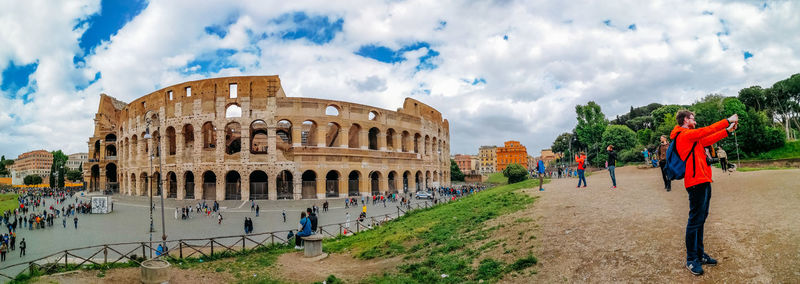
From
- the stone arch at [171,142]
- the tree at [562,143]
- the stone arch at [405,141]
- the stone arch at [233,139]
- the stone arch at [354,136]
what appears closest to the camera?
the stone arch at [171,142]

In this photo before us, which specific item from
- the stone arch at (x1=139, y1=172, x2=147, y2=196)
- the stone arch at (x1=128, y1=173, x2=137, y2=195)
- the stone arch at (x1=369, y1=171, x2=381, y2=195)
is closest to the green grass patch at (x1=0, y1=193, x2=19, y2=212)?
the stone arch at (x1=128, y1=173, x2=137, y2=195)

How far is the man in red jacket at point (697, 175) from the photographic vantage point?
14.1 feet

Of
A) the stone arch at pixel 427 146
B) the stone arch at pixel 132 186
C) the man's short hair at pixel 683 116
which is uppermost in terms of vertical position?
the stone arch at pixel 427 146

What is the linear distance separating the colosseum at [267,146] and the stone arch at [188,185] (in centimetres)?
9

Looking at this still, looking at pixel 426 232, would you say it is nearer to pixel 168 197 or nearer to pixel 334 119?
pixel 334 119

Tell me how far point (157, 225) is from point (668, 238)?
25.0 m

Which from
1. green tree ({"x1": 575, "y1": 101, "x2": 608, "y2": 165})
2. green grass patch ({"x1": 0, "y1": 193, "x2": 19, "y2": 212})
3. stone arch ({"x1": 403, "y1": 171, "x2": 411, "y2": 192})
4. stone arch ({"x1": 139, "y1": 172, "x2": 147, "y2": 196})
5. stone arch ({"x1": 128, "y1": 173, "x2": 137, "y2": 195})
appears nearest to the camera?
green grass patch ({"x1": 0, "y1": 193, "x2": 19, "y2": 212})

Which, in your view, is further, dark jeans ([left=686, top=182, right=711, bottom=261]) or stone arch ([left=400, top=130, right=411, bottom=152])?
stone arch ([left=400, top=130, right=411, bottom=152])

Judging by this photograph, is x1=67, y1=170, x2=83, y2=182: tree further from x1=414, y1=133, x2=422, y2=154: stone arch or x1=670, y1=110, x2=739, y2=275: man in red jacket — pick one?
x1=670, y1=110, x2=739, y2=275: man in red jacket

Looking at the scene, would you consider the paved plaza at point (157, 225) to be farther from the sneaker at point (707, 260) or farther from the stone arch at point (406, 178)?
the sneaker at point (707, 260)

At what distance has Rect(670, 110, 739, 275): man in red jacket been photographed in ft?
14.1

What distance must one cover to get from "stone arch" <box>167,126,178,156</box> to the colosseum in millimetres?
104

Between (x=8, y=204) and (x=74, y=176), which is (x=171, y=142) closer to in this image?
(x=8, y=204)

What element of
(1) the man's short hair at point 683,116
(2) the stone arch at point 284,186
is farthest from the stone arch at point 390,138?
(1) the man's short hair at point 683,116
